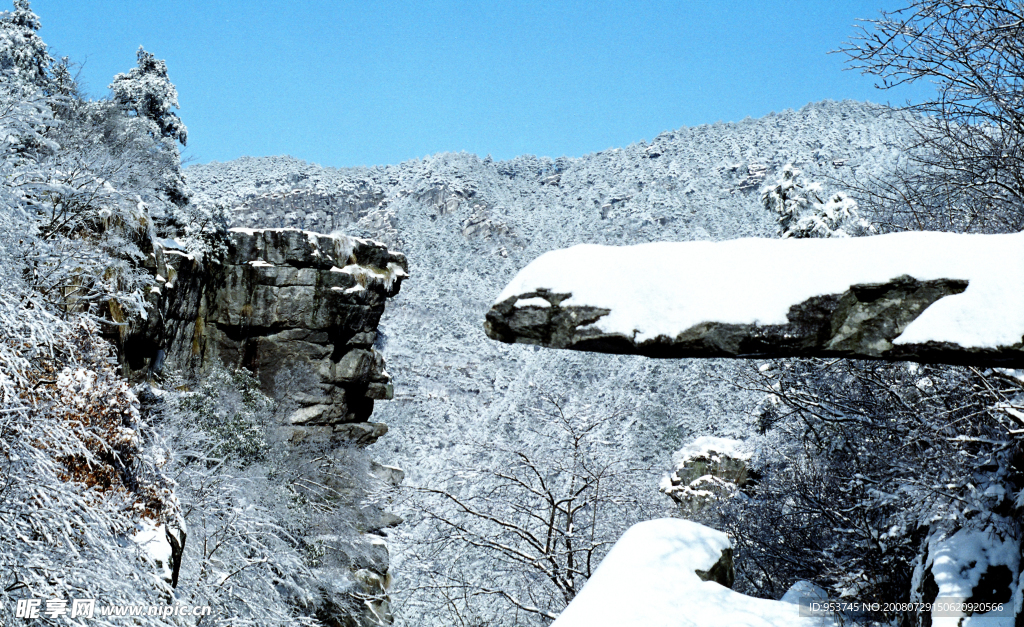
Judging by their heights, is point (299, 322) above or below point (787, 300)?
below

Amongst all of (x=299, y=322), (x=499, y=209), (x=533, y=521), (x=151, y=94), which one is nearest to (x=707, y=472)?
(x=533, y=521)

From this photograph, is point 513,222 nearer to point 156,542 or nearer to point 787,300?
point 156,542

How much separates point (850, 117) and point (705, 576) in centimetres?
9002

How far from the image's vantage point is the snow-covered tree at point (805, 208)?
1283 cm

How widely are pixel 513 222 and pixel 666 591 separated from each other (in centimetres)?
7190

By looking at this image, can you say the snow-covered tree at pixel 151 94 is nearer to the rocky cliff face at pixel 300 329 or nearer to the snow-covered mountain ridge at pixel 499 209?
the rocky cliff face at pixel 300 329

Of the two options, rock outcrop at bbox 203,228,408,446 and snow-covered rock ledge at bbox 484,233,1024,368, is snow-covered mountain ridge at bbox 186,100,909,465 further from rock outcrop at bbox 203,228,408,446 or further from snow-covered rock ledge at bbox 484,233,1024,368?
snow-covered rock ledge at bbox 484,233,1024,368

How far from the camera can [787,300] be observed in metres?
2.89

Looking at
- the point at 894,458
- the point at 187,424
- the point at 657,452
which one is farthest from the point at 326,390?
the point at 894,458

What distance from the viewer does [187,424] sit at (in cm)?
1769

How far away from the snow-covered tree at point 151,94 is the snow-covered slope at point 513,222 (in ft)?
65.7

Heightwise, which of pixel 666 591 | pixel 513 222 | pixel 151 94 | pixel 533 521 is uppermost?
pixel 513 222

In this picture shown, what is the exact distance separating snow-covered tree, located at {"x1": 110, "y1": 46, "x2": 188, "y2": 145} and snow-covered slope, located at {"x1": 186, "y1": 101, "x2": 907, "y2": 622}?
20029 millimetres

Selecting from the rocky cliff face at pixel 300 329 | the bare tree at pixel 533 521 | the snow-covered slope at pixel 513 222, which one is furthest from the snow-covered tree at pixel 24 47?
the snow-covered slope at pixel 513 222
